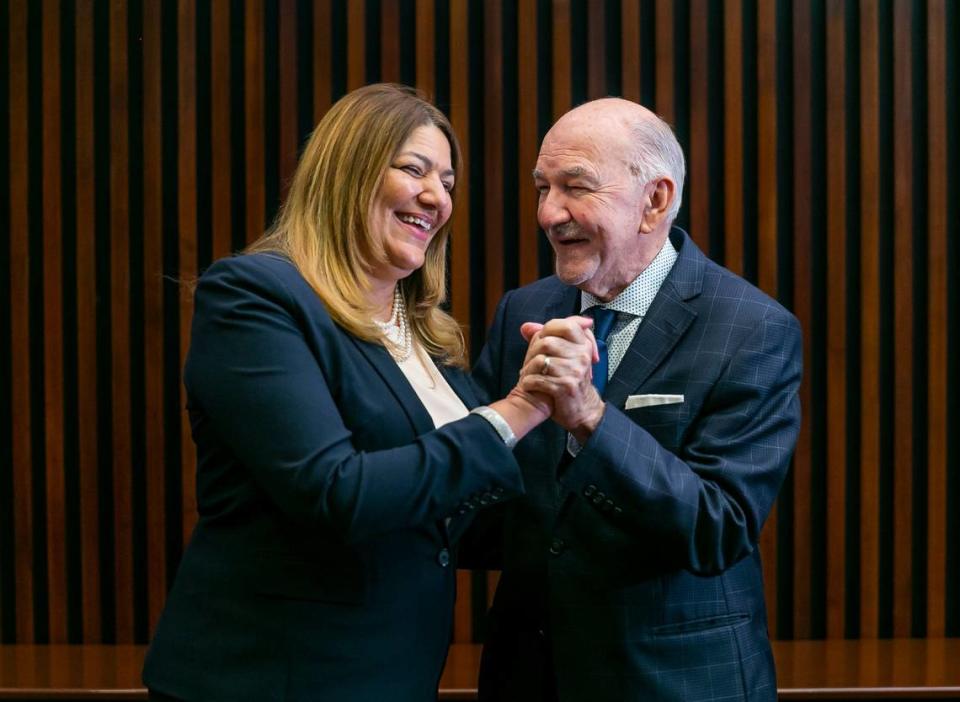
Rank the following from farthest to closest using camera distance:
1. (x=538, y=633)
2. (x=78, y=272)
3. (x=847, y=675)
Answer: (x=78, y=272) < (x=847, y=675) < (x=538, y=633)

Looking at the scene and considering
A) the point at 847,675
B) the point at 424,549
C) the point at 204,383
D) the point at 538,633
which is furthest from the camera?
the point at 847,675

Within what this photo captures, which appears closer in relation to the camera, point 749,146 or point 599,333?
point 599,333

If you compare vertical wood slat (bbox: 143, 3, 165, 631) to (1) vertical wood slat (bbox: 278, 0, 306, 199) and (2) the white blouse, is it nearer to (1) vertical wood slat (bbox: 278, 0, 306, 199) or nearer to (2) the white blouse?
(1) vertical wood slat (bbox: 278, 0, 306, 199)

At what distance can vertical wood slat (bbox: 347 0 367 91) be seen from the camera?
11.2 ft

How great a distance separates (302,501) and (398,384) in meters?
0.31

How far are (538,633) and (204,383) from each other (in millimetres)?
799

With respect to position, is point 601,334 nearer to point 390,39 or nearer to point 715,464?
point 715,464

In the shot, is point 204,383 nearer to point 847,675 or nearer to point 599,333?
point 599,333

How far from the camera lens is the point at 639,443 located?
175cm

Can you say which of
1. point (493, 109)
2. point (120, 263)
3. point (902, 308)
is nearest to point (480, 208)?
point (493, 109)

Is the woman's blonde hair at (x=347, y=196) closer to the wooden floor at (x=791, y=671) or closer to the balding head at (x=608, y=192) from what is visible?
the balding head at (x=608, y=192)

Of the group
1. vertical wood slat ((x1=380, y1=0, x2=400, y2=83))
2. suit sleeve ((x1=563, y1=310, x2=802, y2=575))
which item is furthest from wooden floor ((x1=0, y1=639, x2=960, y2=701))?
vertical wood slat ((x1=380, y1=0, x2=400, y2=83))

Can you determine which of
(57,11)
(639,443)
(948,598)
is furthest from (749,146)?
(57,11)

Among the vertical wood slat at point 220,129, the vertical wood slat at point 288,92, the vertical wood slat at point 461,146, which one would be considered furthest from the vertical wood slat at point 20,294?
the vertical wood slat at point 461,146
